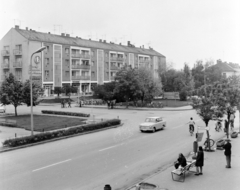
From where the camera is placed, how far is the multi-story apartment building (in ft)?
204

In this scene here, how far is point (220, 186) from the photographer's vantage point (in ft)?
32.6

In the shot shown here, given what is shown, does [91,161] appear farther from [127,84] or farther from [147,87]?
[147,87]

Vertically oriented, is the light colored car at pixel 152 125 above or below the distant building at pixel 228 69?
below

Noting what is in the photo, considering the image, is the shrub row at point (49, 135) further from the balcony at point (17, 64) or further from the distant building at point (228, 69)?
the distant building at point (228, 69)

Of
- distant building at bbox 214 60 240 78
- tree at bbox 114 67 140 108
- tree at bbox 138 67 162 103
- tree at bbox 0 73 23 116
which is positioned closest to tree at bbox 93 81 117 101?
tree at bbox 114 67 140 108

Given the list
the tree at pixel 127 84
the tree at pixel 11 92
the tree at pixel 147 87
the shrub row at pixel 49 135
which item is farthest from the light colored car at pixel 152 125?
the tree at pixel 147 87

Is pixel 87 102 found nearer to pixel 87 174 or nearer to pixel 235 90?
pixel 235 90

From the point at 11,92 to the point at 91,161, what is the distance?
78.2ft

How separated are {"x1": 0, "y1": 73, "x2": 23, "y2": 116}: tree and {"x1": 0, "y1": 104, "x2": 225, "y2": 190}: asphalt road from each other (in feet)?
54.5

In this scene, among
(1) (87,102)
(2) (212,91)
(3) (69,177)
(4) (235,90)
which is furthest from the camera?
(1) (87,102)

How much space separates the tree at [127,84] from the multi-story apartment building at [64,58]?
25.9 ft

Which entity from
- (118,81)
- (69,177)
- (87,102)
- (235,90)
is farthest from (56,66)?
(69,177)

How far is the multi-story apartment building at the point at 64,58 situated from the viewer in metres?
62.3

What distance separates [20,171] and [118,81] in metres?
35.5
